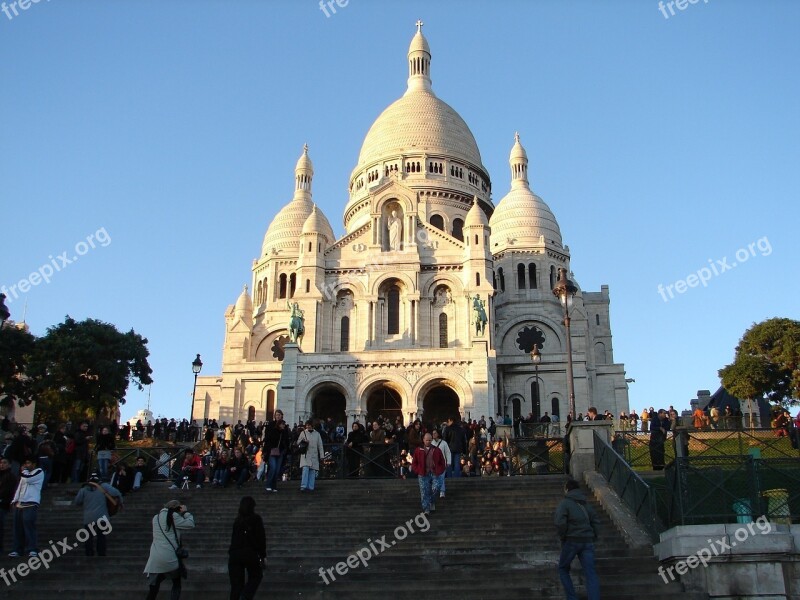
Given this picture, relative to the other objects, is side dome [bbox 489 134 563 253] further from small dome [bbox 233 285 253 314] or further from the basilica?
small dome [bbox 233 285 253 314]

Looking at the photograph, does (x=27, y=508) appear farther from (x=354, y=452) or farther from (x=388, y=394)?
(x=388, y=394)

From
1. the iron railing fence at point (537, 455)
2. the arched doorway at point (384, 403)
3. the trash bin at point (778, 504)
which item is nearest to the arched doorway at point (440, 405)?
the arched doorway at point (384, 403)

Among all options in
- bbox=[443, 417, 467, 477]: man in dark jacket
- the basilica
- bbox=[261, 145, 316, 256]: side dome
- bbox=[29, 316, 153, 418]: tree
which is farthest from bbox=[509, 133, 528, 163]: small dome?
bbox=[443, 417, 467, 477]: man in dark jacket

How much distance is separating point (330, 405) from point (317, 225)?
11.5 m

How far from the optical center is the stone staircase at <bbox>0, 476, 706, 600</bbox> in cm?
1339

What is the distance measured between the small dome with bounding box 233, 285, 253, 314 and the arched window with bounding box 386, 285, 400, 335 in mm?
15052

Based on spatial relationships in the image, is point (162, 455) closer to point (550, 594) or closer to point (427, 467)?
point (427, 467)

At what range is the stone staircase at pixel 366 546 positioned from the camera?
527 inches

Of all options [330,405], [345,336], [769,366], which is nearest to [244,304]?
[345,336]

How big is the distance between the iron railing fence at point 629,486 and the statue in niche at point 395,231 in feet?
116

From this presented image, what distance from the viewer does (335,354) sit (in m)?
46.8

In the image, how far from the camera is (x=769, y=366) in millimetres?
43531

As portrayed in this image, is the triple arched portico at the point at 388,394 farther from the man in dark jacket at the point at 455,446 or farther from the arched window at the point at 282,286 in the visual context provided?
the man in dark jacket at the point at 455,446

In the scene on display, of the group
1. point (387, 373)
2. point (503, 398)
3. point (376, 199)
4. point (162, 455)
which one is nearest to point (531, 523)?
point (162, 455)
